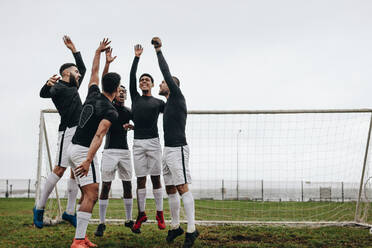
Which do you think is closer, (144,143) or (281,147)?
(144,143)

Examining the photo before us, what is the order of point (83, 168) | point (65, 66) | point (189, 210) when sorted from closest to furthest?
point (83, 168) < point (189, 210) < point (65, 66)

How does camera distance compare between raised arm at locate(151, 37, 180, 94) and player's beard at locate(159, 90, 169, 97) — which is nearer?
raised arm at locate(151, 37, 180, 94)

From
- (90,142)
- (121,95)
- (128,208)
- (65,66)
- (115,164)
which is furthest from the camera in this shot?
(121,95)

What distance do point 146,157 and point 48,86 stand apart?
200 centimetres

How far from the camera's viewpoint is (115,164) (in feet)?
19.4

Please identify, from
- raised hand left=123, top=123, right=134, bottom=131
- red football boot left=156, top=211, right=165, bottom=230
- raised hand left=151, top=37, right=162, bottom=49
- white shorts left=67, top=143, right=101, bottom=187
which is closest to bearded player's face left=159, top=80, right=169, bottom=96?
raised hand left=151, top=37, right=162, bottom=49

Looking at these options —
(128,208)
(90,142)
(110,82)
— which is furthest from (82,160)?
(128,208)

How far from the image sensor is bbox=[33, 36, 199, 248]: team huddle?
4406mm

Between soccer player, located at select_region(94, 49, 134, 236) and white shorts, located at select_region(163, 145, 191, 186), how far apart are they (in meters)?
1.06

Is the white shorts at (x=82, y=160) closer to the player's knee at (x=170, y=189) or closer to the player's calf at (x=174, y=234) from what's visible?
the player's knee at (x=170, y=189)

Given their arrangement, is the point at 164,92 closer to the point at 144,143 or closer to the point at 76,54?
the point at 144,143

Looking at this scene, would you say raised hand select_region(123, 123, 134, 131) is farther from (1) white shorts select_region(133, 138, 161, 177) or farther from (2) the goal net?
(2) the goal net

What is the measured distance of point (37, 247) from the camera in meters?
5.12

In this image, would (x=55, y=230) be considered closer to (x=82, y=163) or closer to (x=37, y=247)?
(x=37, y=247)
